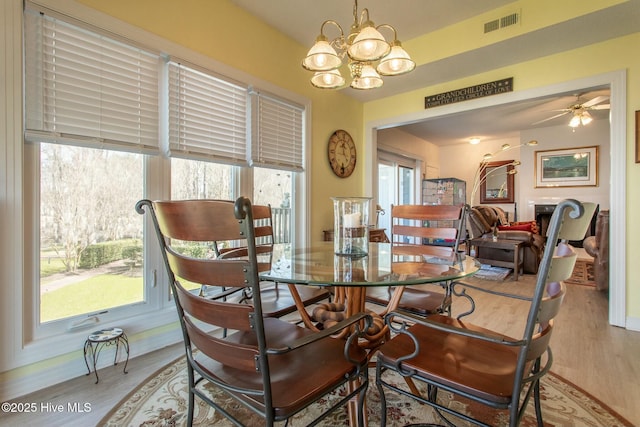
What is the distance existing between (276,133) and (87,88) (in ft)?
5.23

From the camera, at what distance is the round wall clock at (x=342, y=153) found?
385cm

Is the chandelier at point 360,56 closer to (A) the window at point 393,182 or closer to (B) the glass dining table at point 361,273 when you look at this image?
(B) the glass dining table at point 361,273

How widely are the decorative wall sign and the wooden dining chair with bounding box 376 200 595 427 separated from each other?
283 centimetres

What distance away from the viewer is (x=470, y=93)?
3.42 meters

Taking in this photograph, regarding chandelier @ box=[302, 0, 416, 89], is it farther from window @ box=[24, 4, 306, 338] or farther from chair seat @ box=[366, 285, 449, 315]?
chair seat @ box=[366, 285, 449, 315]

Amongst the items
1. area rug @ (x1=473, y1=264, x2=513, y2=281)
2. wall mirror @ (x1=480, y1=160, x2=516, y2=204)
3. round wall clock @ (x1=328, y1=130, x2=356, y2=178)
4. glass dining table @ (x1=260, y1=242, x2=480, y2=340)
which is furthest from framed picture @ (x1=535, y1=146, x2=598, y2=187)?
glass dining table @ (x1=260, y1=242, x2=480, y2=340)

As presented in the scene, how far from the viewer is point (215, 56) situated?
2.54m

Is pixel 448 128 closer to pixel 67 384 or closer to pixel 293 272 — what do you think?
pixel 293 272

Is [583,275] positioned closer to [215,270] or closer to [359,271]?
[359,271]

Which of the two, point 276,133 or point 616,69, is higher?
point 616,69

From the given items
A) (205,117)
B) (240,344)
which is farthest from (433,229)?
(205,117)

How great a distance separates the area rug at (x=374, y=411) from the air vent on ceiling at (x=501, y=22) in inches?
114

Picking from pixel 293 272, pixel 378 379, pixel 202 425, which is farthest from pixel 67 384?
pixel 378 379

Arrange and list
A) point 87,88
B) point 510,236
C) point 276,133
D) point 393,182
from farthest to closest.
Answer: point 393,182
point 510,236
point 276,133
point 87,88
